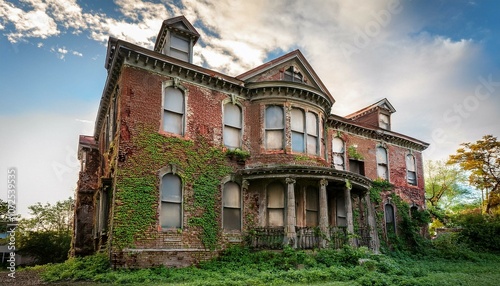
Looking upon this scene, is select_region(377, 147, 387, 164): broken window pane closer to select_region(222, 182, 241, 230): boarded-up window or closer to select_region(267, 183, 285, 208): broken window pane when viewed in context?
select_region(267, 183, 285, 208): broken window pane

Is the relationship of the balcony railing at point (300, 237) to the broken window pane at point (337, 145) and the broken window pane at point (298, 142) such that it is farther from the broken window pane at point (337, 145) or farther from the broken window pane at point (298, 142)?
the broken window pane at point (337, 145)

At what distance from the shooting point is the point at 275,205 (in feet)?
59.6

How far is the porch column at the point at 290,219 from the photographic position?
16.5m

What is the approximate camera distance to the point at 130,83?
15.9 meters

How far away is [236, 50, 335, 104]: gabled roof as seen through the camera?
63.5 feet

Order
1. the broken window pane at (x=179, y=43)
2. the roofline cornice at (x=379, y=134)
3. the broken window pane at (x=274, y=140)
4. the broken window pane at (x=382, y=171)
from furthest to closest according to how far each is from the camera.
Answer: the broken window pane at (x=382, y=171) → the roofline cornice at (x=379, y=134) → the broken window pane at (x=179, y=43) → the broken window pane at (x=274, y=140)

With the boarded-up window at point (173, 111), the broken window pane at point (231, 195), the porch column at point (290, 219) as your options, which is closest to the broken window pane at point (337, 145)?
the porch column at point (290, 219)

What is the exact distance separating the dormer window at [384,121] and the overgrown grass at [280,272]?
38.7 feet

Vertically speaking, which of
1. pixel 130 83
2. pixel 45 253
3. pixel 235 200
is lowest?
pixel 45 253

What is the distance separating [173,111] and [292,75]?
7.02 m

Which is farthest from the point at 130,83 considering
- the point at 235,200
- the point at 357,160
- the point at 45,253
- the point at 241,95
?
the point at 45,253

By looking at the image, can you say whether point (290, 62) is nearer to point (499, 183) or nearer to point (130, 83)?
point (130, 83)

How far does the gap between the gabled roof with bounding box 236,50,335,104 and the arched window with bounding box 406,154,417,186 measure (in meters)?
9.78

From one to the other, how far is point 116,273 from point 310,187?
386 inches
